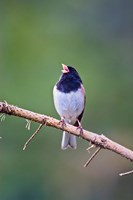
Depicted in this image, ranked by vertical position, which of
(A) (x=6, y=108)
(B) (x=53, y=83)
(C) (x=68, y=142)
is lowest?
(A) (x=6, y=108)

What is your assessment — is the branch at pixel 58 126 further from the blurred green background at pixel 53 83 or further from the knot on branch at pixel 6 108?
the blurred green background at pixel 53 83

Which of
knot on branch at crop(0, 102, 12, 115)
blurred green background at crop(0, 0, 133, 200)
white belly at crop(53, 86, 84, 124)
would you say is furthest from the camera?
blurred green background at crop(0, 0, 133, 200)

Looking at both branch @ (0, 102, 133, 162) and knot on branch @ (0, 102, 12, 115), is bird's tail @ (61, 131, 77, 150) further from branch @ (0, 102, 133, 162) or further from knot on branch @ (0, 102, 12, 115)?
knot on branch @ (0, 102, 12, 115)

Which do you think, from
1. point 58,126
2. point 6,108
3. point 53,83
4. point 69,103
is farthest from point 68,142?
point 53,83

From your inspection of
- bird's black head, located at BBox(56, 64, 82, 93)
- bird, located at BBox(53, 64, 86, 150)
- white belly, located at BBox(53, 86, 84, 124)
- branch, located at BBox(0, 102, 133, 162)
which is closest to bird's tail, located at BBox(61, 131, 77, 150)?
bird, located at BBox(53, 64, 86, 150)

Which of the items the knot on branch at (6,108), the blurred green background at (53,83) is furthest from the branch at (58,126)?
the blurred green background at (53,83)

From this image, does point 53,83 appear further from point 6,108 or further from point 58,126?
point 6,108
